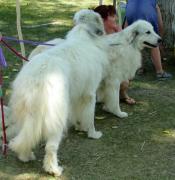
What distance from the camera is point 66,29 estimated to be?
36.4 ft

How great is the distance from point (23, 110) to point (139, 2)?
4063mm


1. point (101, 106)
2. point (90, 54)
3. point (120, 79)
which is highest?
point (90, 54)

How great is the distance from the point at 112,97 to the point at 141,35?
957 mm

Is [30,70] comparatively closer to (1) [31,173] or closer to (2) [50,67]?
(2) [50,67]

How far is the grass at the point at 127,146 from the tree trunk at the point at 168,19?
3.44 ft

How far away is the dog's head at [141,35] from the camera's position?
612 cm

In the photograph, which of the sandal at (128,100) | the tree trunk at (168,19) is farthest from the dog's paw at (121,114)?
the tree trunk at (168,19)

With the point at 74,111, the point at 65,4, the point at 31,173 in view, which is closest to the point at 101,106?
the point at 74,111

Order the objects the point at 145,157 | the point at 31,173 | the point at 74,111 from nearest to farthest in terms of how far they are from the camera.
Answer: the point at 31,173
the point at 145,157
the point at 74,111

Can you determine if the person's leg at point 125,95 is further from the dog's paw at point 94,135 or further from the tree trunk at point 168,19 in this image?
the tree trunk at point 168,19

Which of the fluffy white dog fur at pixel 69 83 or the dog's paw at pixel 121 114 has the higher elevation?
the fluffy white dog fur at pixel 69 83

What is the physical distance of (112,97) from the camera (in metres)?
6.29

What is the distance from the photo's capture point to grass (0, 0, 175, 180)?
4.74 m

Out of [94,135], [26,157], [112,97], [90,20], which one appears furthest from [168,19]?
[26,157]
